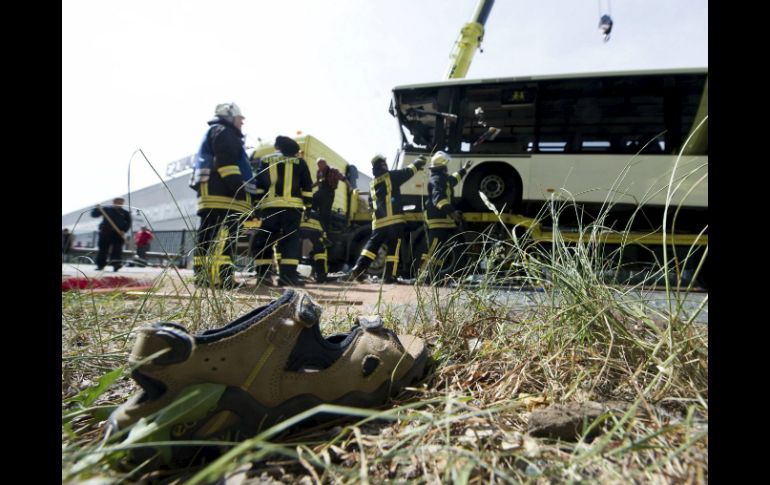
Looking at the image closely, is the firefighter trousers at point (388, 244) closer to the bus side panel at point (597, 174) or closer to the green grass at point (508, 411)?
the bus side panel at point (597, 174)

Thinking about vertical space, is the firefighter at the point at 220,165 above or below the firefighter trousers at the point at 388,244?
above

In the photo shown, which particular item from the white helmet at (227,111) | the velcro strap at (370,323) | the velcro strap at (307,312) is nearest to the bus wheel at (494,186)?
the white helmet at (227,111)

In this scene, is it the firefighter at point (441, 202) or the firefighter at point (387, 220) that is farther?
the firefighter at point (387, 220)

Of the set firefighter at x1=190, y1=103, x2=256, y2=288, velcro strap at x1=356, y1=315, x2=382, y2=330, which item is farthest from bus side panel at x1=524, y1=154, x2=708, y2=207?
velcro strap at x1=356, y1=315, x2=382, y2=330

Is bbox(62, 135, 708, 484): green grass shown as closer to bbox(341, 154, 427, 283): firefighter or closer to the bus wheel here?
bbox(341, 154, 427, 283): firefighter

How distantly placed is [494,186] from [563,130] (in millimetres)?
1361

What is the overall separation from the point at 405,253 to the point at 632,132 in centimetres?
389

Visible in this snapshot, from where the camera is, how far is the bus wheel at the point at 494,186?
5236mm

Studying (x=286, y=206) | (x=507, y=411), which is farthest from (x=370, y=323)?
(x=286, y=206)

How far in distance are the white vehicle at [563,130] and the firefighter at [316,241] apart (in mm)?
1756

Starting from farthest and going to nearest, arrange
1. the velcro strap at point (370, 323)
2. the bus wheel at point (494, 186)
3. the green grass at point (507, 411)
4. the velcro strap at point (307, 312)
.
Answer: the bus wheel at point (494, 186) → the velcro strap at point (370, 323) → the velcro strap at point (307, 312) → the green grass at point (507, 411)

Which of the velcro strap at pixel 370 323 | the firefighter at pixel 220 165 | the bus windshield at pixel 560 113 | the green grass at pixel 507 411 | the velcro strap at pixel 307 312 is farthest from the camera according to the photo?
the bus windshield at pixel 560 113
